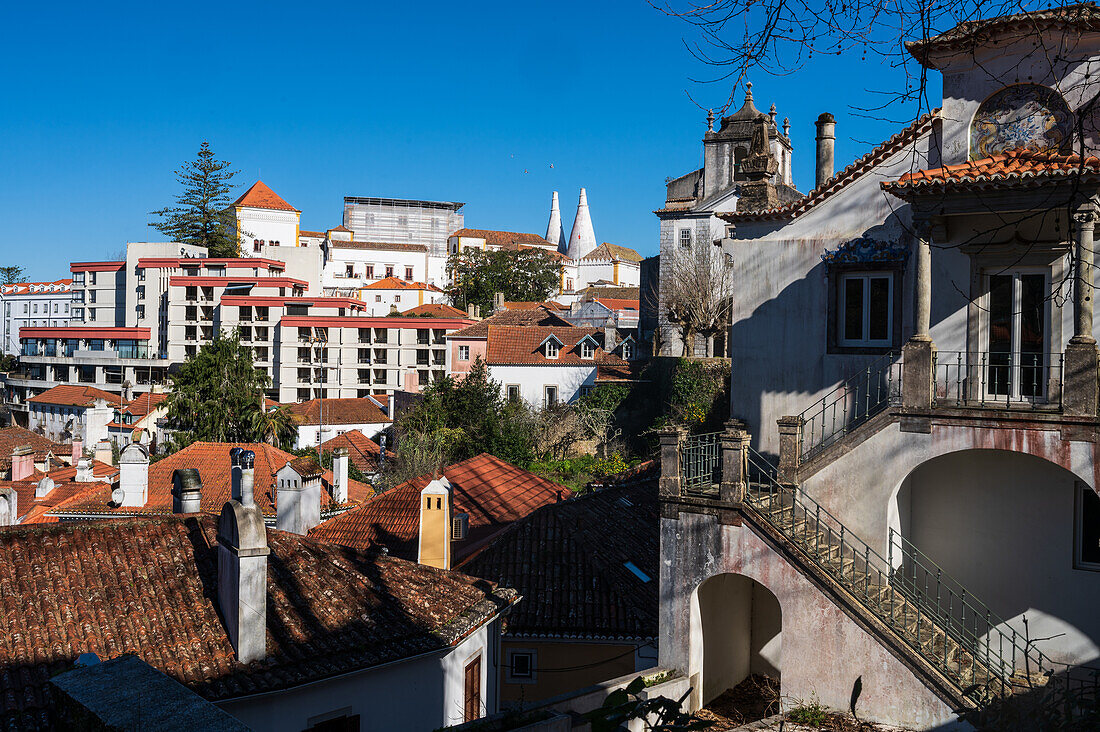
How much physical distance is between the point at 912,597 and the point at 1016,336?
12.3ft

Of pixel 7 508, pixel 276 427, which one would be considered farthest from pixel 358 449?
pixel 7 508

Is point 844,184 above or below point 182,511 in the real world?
above

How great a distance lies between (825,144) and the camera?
16.6m

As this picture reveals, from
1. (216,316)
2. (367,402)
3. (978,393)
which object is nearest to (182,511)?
(978,393)

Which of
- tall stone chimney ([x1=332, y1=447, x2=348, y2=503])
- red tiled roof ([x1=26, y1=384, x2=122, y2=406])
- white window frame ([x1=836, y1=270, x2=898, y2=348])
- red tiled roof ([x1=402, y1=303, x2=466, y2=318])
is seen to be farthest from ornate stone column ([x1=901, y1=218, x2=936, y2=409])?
red tiled roof ([x1=26, y1=384, x2=122, y2=406])

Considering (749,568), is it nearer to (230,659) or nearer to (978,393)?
(978,393)

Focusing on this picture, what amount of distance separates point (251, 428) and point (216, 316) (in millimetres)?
18949

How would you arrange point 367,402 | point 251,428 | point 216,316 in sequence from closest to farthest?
point 251,428
point 367,402
point 216,316

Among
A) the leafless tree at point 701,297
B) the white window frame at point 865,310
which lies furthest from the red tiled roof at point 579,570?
the leafless tree at point 701,297

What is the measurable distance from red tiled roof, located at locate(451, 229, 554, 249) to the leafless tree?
62.9 meters

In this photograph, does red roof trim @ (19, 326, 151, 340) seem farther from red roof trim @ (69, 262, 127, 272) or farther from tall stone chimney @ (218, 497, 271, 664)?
tall stone chimney @ (218, 497, 271, 664)

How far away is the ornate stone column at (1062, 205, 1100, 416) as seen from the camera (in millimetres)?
10836

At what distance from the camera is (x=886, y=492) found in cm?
1216

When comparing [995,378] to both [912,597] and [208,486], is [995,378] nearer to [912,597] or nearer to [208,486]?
[912,597]
